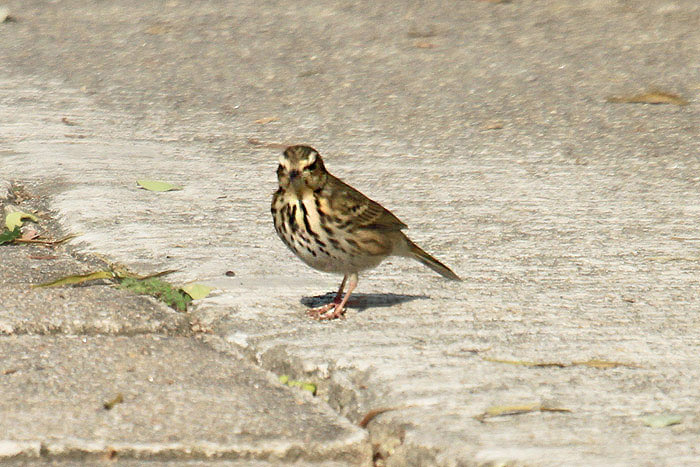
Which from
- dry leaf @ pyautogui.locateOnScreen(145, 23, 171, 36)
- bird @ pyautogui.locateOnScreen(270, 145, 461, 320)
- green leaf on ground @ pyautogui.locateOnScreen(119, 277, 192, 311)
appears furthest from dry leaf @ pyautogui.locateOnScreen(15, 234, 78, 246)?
dry leaf @ pyautogui.locateOnScreen(145, 23, 171, 36)

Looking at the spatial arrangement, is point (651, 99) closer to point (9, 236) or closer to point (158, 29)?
point (158, 29)

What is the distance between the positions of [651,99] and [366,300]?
13.2ft

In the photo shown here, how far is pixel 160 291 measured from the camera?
4.59 meters

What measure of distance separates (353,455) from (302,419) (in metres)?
0.24

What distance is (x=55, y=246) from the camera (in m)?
5.22

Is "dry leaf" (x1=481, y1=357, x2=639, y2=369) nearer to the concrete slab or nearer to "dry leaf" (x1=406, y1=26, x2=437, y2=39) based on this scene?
the concrete slab

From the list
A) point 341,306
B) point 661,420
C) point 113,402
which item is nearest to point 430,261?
point 341,306

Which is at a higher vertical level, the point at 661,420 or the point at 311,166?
the point at 311,166

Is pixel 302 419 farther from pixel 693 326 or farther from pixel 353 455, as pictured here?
pixel 693 326

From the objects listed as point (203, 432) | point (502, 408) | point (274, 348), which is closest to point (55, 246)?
point (274, 348)

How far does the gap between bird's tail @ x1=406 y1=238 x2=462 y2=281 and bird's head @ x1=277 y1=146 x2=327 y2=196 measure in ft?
1.70

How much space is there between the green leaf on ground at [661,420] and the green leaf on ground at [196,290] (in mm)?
1822

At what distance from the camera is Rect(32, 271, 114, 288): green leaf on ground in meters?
4.63

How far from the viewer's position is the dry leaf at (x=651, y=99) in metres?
8.05
